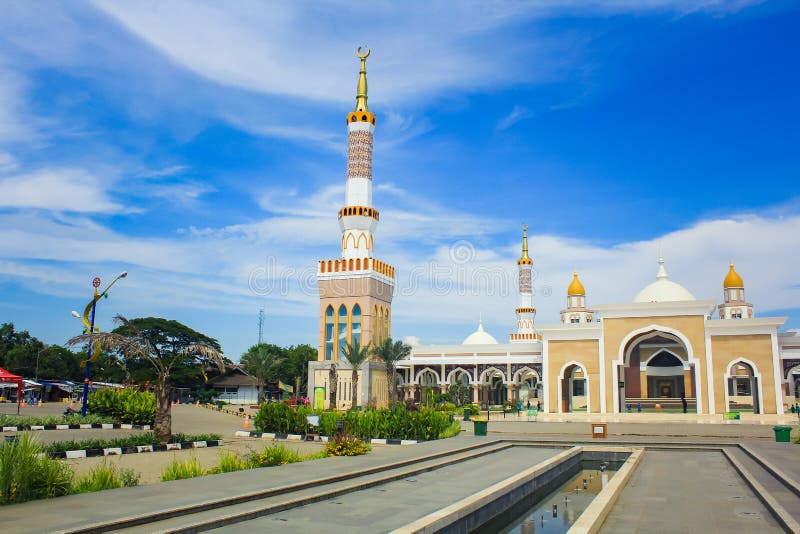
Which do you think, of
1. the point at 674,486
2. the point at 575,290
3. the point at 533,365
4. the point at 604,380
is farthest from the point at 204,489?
the point at 575,290

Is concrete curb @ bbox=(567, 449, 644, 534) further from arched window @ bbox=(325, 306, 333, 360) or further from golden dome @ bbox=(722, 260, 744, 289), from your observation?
golden dome @ bbox=(722, 260, 744, 289)

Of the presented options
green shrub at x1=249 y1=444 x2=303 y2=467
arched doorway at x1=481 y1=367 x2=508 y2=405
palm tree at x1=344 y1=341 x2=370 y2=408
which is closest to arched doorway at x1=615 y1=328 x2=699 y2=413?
arched doorway at x1=481 y1=367 x2=508 y2=405

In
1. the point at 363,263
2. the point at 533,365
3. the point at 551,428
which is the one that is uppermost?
the point at 363,263

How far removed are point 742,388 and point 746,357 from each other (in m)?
24.6

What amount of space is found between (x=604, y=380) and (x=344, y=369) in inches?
685

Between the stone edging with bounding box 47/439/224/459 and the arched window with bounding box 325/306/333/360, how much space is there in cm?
2880

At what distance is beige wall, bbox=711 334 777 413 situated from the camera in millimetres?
37719

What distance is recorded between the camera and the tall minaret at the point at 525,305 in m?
64.9

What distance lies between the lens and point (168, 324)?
66.0 m

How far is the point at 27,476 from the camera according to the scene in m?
9.35

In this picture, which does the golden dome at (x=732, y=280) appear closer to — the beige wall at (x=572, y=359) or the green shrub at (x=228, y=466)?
the beige wall at (x=572, y=359)

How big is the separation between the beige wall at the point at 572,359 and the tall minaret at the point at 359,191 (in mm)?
14954

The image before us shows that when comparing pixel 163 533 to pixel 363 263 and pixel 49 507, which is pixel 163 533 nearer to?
pixel 49 507

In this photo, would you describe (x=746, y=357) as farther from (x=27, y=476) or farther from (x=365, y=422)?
(x=27, y=476)
